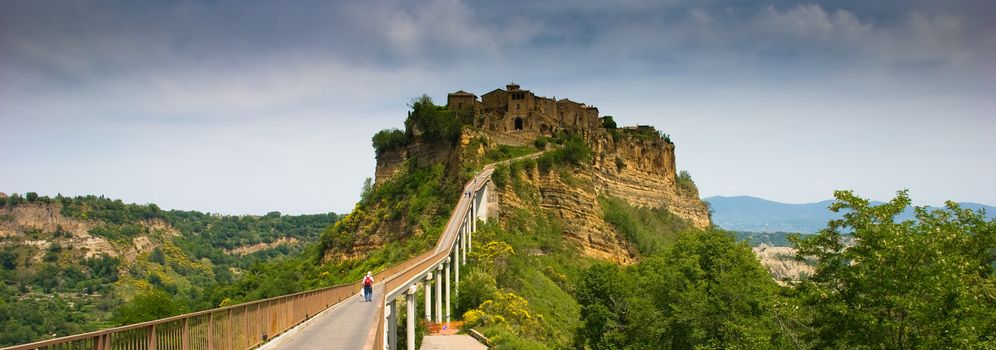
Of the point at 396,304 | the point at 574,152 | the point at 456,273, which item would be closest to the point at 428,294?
the point at 396,304

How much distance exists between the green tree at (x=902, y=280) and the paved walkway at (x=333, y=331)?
1329cm

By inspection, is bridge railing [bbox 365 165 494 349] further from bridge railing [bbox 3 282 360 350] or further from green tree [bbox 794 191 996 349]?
green tree [bbox 794 191 996 349]

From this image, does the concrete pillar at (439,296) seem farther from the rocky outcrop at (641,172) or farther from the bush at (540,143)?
the rocky outcrop at (641,172)

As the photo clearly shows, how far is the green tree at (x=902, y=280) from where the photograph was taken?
744 inches

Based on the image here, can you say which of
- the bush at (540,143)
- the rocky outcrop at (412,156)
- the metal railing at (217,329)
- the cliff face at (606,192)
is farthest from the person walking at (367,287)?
the bush at (540,143)

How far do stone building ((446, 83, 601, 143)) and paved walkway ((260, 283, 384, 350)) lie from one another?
156 feet

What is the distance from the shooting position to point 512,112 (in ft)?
250

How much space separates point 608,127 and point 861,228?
72138 mm

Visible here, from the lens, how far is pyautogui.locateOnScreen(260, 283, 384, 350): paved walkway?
1700 centimetres

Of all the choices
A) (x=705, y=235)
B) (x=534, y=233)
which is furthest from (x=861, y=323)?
(x=534, y=233)

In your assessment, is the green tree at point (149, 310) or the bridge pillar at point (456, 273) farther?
the green tree at point (149, 310)

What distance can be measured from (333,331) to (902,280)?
15.4m

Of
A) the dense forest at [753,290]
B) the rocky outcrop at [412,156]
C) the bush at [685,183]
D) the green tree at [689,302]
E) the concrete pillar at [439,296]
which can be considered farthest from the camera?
the bush at [685,183]

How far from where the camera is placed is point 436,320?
44406mm
